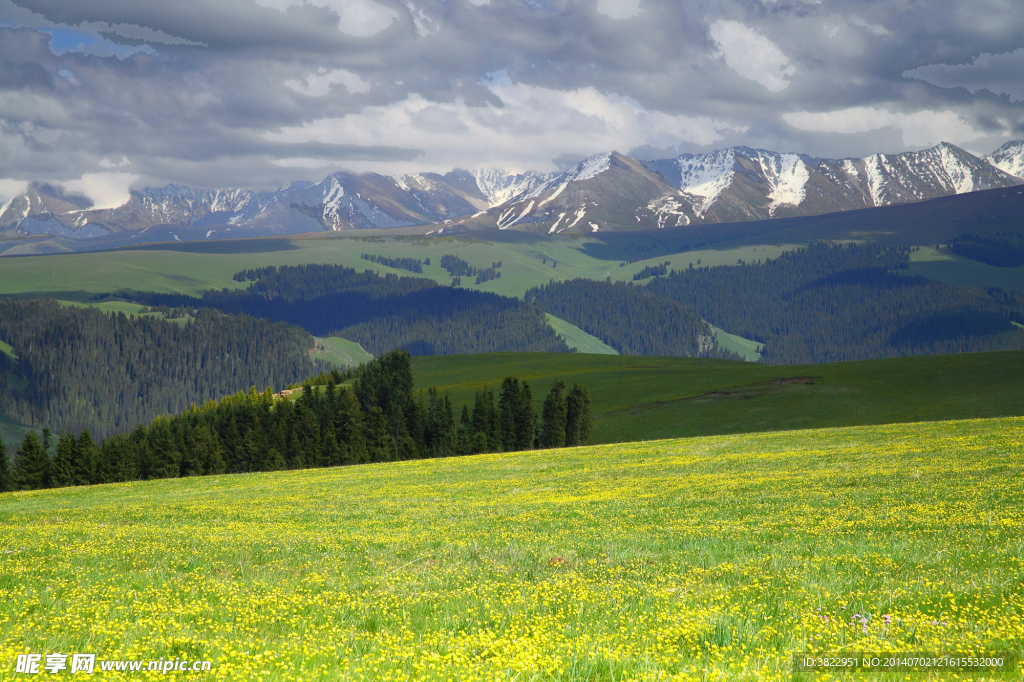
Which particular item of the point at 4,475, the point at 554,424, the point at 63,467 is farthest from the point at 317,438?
the point at 4,475

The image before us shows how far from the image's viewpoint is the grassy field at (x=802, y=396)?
106 m

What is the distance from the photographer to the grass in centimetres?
892

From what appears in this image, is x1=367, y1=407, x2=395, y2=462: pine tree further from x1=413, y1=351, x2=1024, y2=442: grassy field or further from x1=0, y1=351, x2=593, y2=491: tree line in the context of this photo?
x1=413, y1=351, x2=1024, y2=442: grassy field

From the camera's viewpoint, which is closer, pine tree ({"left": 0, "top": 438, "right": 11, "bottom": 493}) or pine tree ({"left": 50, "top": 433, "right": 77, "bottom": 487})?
pine tree ({"left": 50, "top": 433, "right": 77, "bottom": 487})

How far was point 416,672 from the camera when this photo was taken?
330 inches

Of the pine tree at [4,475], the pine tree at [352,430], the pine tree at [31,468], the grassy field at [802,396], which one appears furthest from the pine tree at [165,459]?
the grassy field at [802,396]

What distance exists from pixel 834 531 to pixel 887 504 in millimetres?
5013

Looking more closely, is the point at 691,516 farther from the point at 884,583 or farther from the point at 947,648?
the point at 947,648

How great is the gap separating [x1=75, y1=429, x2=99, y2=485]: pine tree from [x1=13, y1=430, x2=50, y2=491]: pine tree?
3.56 meters

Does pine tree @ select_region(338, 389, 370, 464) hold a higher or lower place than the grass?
lower

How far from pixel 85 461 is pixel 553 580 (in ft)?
329

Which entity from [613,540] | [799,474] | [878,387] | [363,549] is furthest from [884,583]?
[878,387]

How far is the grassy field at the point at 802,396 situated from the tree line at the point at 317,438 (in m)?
16.1

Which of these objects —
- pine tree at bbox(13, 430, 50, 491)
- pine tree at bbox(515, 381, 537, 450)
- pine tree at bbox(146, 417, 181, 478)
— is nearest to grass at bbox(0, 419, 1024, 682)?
pine tree at bbox(146, 417, 181, 478)
